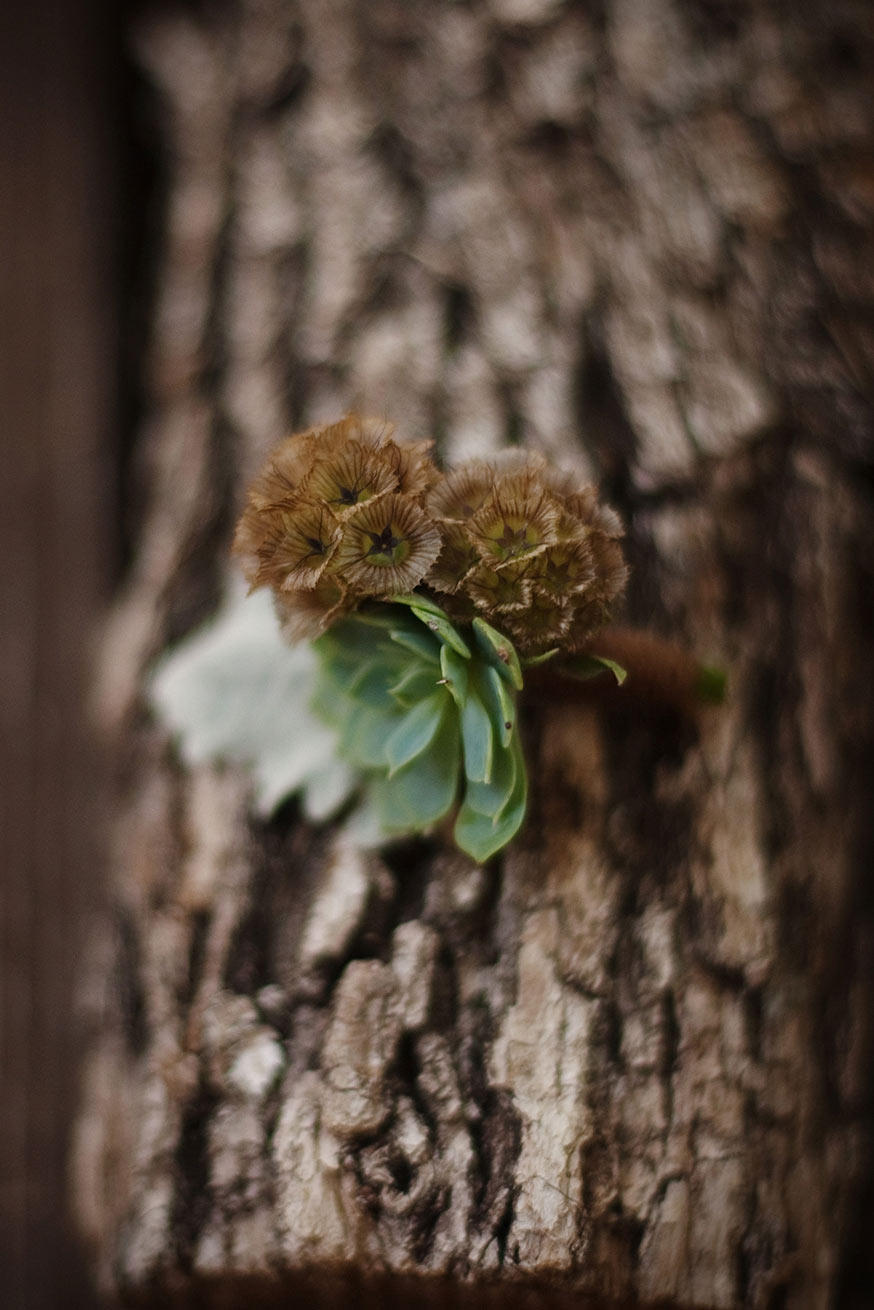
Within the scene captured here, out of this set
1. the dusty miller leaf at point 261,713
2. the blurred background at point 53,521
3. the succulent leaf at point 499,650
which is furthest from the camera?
the blurred background at point 53,521

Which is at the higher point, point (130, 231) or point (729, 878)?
point (130, 231)

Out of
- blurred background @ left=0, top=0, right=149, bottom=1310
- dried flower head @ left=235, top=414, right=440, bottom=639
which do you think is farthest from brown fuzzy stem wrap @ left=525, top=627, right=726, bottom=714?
blurred background @ left=0, top=0, right=149, bottom=1310

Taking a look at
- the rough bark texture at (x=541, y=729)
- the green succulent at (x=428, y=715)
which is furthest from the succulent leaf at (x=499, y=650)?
the rough bark texture at (x=541, y=729)

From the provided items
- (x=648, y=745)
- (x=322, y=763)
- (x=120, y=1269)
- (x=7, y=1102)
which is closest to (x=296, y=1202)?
(x=120, y=1269)

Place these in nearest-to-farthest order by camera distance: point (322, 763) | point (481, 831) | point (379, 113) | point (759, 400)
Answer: point (481, 831) → point (322, 763) → point (759, 400) → point (379, 113)

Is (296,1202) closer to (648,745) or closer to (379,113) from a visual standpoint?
(648,745)

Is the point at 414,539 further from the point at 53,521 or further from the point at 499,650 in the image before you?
the point at 53,521

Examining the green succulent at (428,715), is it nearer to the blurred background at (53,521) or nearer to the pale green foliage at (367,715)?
the pale green foliage at (367,715)
